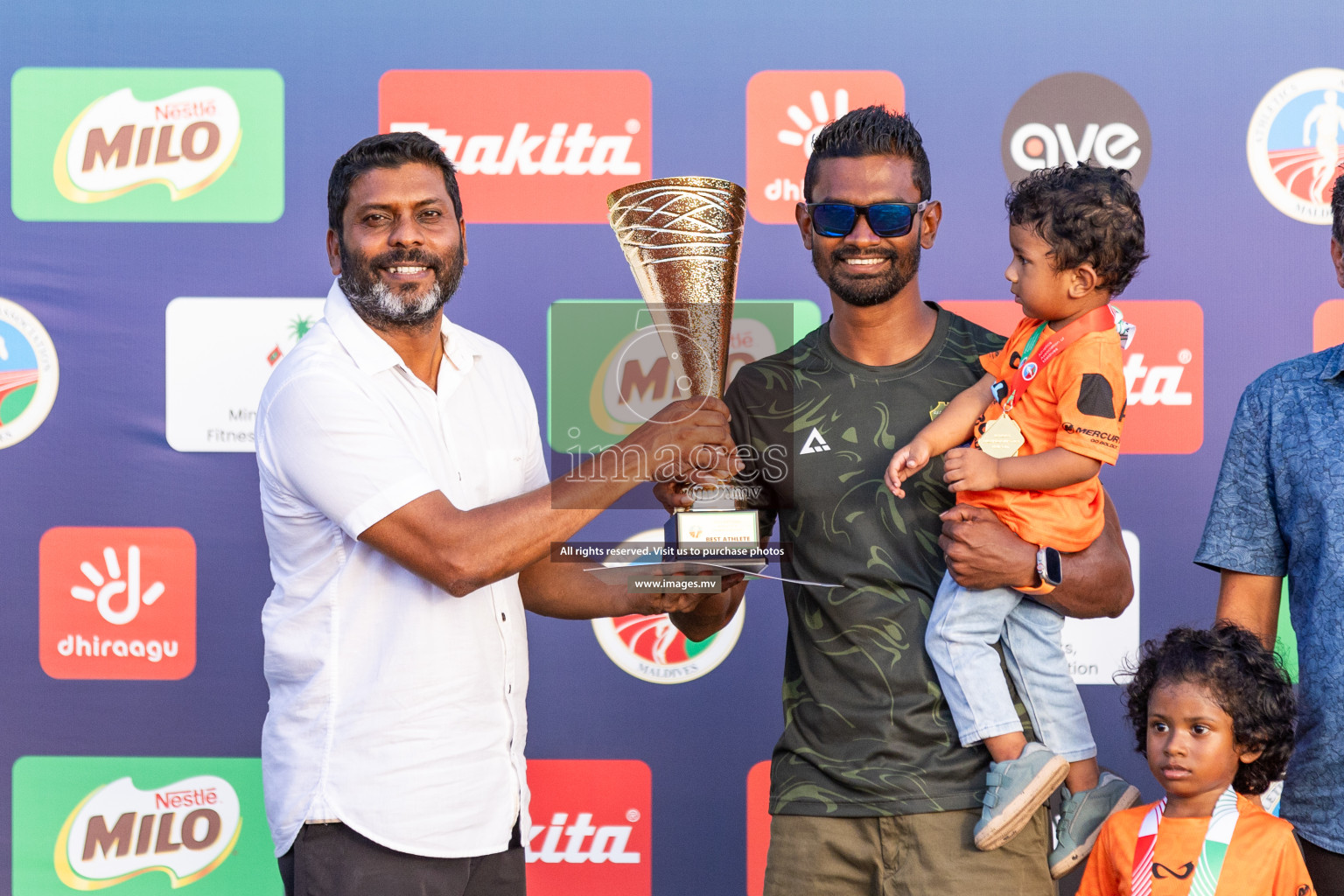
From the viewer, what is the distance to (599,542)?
1.69 m

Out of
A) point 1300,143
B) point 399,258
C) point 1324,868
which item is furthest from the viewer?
point 1300,143

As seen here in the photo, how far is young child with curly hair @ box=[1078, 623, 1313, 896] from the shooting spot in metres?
1.58

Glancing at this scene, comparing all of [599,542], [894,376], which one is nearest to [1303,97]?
[894,376]

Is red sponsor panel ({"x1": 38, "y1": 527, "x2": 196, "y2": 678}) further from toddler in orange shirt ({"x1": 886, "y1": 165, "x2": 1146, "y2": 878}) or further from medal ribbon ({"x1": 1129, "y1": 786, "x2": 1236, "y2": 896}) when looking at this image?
medal ribbon ({"x1": 1129, "y1": 786, "x2": 1236, "y2": 896})

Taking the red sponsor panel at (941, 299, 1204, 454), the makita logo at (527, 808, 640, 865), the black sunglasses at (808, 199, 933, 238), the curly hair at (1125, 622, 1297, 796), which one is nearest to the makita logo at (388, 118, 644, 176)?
the red sponsor panel at (941, 299, 1204, 454)

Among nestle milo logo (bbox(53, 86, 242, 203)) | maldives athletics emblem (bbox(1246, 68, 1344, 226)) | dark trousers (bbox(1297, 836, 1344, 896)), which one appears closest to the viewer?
dark trousers (bbox(1297, 836, 1344, 896))

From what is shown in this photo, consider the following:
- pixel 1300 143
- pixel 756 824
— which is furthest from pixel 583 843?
pixel 1300 143

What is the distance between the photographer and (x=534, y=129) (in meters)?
2.71

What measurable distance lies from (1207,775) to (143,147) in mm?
2568

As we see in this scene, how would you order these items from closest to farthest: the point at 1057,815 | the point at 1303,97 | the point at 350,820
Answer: the point at 350,820, the point at 1057,815, the point at 1303,97

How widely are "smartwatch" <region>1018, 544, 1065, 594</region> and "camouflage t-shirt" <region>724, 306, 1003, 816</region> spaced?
0.48 ft

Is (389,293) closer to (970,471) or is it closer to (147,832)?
(970,471)

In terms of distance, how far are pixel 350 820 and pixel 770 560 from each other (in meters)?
0.69

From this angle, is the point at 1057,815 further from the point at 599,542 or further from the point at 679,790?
the point at 679,790
